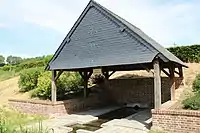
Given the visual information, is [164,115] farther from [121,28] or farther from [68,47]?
[68,47]

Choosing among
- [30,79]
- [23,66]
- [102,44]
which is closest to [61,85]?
[30,79]

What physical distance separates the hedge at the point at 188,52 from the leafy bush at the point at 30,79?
1033 cm

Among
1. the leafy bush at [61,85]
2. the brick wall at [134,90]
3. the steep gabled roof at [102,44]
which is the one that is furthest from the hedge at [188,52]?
the leafy bush at [61,85]

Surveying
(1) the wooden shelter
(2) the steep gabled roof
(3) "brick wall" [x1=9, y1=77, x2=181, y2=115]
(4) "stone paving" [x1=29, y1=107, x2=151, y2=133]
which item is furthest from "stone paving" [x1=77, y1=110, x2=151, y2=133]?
(3) "brick wall" [x1=9, y1=77, x2=181, y2=115]

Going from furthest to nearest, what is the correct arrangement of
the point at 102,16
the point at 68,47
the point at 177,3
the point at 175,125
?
the point at 177,3
the point at 68,47
the point at 102,16
the point at 175,125

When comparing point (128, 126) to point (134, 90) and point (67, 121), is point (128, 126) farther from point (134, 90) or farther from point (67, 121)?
point (134, 90)

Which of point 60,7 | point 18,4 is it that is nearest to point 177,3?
point 60,7

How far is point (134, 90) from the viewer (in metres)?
17.1

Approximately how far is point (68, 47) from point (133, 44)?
12.0ft

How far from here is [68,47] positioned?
13000 mm

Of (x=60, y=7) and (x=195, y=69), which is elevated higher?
(x=60, y=7)

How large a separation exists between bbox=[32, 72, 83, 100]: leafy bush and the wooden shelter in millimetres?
1550

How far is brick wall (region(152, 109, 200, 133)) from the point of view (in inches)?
337

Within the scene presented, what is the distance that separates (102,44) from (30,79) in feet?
26.1
